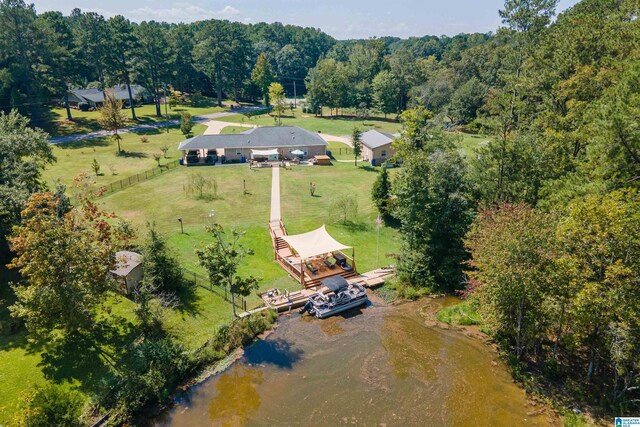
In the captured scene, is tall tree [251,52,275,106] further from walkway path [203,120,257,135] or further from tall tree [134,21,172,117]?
walkway path [203,120,257,135]

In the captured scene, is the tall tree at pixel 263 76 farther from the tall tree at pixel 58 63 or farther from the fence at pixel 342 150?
the fence at pixel 342 150

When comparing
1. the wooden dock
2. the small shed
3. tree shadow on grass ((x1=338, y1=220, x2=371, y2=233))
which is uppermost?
the small shed

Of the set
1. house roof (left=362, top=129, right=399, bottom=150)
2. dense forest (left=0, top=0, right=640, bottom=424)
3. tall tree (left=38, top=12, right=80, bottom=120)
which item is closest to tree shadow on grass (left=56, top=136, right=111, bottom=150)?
tall tree (left=38, top=12, right=80, bottom=120)

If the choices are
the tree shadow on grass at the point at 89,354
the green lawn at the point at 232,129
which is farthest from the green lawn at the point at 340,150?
the tree shadow on grass at the point at 89,354

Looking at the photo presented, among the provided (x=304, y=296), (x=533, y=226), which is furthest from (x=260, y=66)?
(x=533, y=226)

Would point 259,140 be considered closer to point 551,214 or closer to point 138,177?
point 138,177

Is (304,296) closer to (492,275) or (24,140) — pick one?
(492,275)

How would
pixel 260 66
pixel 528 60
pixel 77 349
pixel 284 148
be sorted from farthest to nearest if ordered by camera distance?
pixel 260 66
pixel 284 148
pixel 528 60
pixel 77 349
